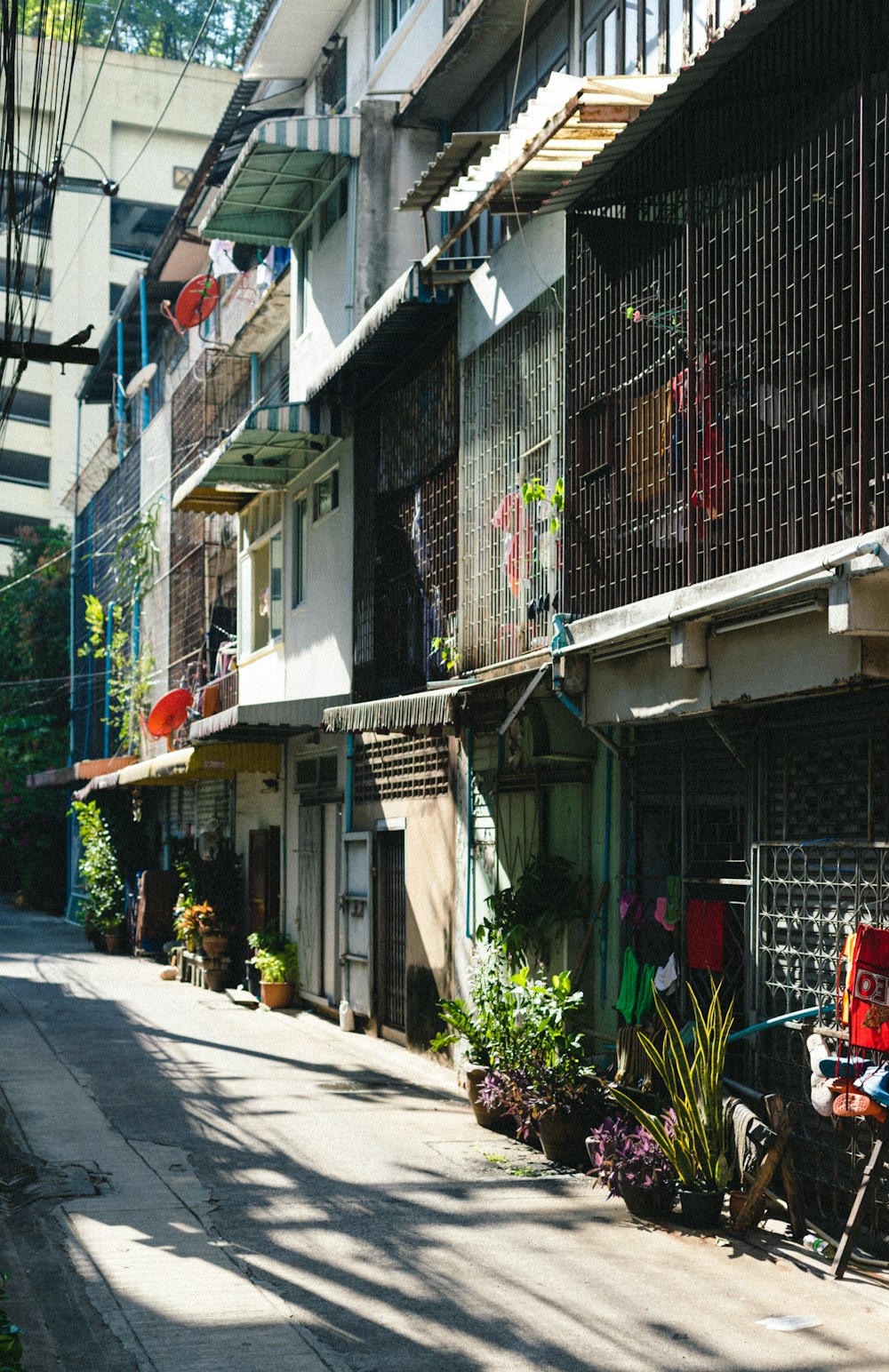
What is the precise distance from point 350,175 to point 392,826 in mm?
7451

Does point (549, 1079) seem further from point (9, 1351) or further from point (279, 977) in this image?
point (279, 977)

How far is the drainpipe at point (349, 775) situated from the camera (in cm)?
1802

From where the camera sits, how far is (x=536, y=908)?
475 inches

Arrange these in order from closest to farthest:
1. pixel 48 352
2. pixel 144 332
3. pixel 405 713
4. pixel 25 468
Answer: pixel 48 352 → pixel 405 713 → pixel 144 332 → pixel 25 468

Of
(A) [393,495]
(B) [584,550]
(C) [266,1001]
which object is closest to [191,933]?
(C) [266,1001]

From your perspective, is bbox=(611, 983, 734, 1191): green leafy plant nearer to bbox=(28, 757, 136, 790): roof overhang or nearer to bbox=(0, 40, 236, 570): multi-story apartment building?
bbox=(28, 757, 136, 790): roof overhang

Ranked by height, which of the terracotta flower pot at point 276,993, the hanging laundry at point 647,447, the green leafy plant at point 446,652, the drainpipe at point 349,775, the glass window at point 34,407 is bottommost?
the terracotta flower pot at point 276,993

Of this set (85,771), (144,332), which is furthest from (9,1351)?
(144,332)

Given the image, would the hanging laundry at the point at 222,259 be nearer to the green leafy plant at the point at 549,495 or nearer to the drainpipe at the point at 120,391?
the drainpipe at the point at 120,391

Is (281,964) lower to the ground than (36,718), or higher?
lower

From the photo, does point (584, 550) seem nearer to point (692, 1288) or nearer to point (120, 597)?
point (692, 1288)

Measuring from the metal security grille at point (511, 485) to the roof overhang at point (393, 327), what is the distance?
0.79 m

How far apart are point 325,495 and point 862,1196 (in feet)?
43.7

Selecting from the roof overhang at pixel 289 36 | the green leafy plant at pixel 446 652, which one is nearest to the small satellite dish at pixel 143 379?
the roof overhang at pixel 289 36
